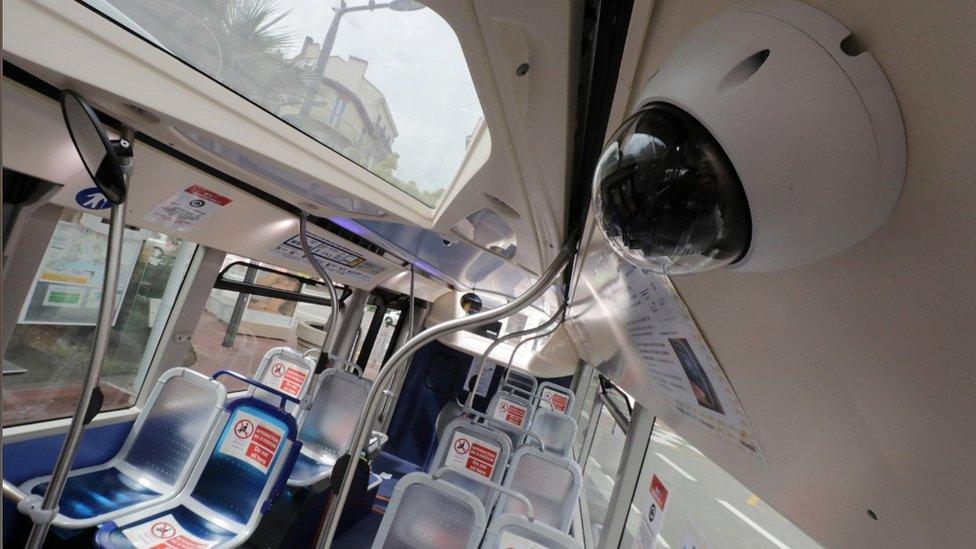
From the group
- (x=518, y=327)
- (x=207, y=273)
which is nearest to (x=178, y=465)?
Answer: (x=207, y=273)

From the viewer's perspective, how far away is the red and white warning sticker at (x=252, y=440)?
2836 mm

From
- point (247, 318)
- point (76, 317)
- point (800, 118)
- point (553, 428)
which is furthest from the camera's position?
point (553, 428)

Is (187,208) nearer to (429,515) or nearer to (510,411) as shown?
(429,515)

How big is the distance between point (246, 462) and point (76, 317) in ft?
3.80

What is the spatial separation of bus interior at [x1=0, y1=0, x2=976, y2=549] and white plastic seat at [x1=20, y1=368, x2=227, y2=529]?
0.6 inches

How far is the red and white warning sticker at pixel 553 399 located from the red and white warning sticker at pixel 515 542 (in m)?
4.73

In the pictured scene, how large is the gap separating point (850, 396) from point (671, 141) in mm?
360

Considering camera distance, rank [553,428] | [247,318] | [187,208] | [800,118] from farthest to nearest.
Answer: [553,428], [247,318], [187,208], [800,118]

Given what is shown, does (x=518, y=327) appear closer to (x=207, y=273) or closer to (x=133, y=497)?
(x=207, y=273)

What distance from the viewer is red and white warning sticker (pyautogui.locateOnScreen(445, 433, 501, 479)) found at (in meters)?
4.01

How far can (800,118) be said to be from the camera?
1.11ft

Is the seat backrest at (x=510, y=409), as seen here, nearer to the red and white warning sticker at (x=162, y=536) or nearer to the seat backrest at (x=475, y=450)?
the seat backrest at (x=475, y=450)

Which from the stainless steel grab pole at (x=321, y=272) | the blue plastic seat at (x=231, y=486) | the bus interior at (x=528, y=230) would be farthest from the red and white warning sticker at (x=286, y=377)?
the blue plastic seat at (x=231, y=486)

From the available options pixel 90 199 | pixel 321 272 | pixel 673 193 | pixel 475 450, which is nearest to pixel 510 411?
pixel 475 450
